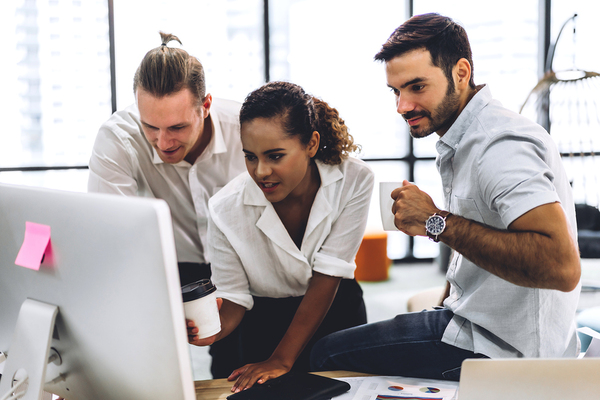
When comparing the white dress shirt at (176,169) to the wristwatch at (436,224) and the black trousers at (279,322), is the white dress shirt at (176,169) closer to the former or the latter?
the black trousers at (279,322)

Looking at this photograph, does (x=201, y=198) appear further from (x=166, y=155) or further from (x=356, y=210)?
(x=356, y=210)

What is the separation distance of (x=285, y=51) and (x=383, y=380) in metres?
3.72

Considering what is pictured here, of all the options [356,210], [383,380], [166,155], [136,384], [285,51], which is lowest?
[383,380]

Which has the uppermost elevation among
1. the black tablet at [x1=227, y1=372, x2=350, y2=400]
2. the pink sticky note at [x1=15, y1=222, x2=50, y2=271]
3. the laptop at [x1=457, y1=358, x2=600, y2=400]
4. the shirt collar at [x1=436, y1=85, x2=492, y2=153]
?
the shirt collar at [x1=436, y1=85, x2=492, y2=153]

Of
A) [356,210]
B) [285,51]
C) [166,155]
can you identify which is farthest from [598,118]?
[166,155]

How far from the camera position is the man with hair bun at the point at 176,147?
1609mm

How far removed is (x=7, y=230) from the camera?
0.83m

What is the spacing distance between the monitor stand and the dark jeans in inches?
29.4

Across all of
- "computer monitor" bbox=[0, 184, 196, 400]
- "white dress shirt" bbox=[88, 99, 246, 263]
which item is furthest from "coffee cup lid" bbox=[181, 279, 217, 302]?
"white dress shirt" bbox=[88, 99, 246, 263]

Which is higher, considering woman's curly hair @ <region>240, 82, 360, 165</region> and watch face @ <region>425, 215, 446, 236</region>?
woman's curly hair @ <region>240, 82, 360, 165</region>

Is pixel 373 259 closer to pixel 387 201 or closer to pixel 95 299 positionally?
pixel 387 201

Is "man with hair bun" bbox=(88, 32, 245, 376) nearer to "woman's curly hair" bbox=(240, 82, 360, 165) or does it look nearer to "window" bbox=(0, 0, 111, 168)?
"woman's curly hair" bbox=(240, 82, 360, 165)

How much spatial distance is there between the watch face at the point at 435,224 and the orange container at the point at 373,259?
2.97 meters

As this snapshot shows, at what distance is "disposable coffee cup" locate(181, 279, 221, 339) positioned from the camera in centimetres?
92
